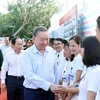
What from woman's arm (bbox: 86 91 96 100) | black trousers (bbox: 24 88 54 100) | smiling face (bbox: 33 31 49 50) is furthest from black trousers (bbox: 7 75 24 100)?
woman's arm (bbox: 86 91 96 100)

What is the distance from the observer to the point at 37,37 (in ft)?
10.7

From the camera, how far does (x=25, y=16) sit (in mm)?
25812

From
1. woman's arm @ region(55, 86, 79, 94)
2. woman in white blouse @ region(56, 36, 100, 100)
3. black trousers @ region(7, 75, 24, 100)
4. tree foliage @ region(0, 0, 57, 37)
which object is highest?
tree foliage @ region(0, 0, 57, 37)

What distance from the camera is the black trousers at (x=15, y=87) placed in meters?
4.97

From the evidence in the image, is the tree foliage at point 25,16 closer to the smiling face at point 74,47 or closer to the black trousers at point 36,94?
the smiling face at point 74,47

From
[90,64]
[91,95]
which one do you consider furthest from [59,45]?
[91,95]

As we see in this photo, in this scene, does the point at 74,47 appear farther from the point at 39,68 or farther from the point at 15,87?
the point at 15,87

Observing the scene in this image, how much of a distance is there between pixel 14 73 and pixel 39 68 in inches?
71.0

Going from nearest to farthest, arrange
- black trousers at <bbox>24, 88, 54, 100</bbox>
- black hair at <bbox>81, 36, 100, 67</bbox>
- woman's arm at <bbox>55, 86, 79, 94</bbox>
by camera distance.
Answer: black hair at <bbox>81, 36, 100, 67</bbox>, woman's arm at <bbox>55, 86, 79, 94</bbox>, black trousers at <bbox>24, 88, 54, 100</bbox>

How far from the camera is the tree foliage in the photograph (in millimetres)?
25719

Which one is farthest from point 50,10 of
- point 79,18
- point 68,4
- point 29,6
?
point 79,18

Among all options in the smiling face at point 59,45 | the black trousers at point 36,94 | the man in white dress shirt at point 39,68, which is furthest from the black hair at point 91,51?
the smiling face at point 59,45

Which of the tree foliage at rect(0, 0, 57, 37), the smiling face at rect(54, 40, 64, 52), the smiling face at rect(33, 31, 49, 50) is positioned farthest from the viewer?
the tree foliage at rect(0, 0, 57, 37)

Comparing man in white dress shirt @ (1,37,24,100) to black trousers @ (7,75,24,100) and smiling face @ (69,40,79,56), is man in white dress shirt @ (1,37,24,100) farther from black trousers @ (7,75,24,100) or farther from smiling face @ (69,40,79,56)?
smiling face @ (69,40,79,56)
